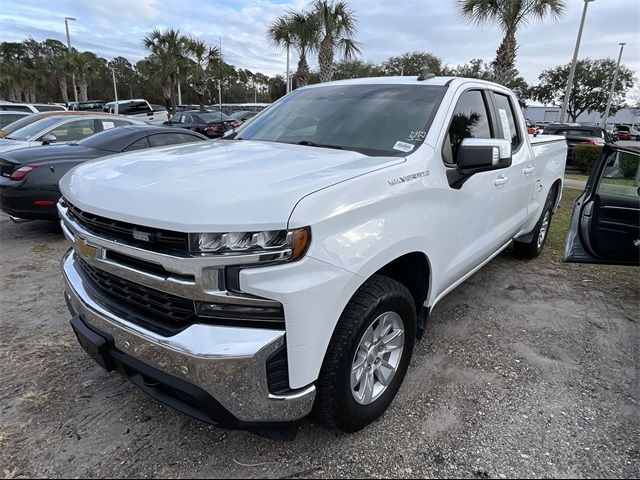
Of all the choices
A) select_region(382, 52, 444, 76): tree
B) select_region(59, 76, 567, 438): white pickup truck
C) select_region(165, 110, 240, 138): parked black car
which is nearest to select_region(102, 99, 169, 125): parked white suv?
select_region(165, 110, 240, 138): parked black car

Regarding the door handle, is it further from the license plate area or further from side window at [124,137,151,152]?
side window at [124,137,151,152]

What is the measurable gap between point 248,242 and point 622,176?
150 inches

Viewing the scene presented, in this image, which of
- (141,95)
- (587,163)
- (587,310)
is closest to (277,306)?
(587,310)

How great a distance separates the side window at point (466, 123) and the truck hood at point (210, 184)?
0.59 meters

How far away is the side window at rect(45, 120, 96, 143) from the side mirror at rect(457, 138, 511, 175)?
824 cm

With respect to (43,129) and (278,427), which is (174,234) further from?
(43,129)

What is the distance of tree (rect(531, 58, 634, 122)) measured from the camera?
47.3 m

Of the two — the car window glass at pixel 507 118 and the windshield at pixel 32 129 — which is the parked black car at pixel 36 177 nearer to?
the windshield at pixel 32 129

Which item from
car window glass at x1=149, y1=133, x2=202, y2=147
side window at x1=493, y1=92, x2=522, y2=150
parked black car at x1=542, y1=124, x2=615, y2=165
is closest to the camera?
side window at x1=493, y1=92, x2=522, y2=150

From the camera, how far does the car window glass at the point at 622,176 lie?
3.89 metres

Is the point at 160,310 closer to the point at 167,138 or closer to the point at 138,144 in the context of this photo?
the point at 138,144

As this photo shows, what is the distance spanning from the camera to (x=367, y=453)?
7.34 ft

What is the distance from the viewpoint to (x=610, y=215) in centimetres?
396

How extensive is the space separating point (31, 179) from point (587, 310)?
21.2 ft
